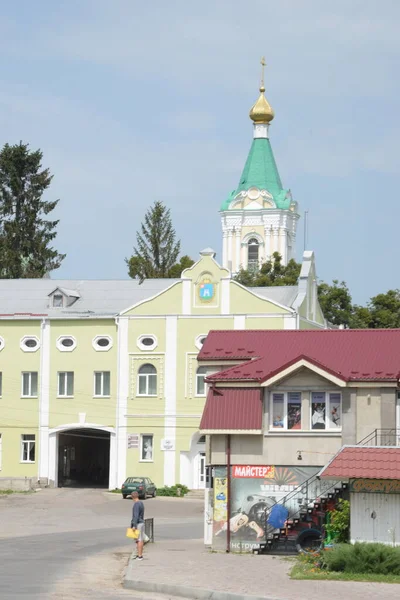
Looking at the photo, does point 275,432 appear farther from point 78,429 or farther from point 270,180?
point 270,180

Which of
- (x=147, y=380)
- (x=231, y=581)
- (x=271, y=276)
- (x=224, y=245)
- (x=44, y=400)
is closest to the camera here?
(x=231, y=581)

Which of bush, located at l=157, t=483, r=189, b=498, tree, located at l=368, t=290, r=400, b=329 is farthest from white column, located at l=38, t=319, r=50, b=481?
tree, located at l=368, t=290, r=400, b=329

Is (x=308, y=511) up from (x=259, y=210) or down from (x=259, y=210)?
down

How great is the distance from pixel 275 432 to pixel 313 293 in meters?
35.8

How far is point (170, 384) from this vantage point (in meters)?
65.5

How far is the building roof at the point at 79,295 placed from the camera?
68938mm

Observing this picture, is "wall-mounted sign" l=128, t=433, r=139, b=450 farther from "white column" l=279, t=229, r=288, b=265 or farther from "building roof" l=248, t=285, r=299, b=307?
"white column" l=279, t=229, r=288, b=265

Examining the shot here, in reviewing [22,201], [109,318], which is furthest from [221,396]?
[22,201]

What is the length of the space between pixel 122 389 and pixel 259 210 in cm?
5493

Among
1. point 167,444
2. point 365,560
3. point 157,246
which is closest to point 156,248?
point 157,246

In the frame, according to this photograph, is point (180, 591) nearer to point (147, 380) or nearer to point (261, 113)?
point (147, 380)

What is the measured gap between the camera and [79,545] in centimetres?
3678

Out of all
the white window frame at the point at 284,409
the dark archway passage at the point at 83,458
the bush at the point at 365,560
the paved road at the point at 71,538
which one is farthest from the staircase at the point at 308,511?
the dark archway passage at the point at 83,458

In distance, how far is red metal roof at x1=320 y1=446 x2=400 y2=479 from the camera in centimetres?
3156
